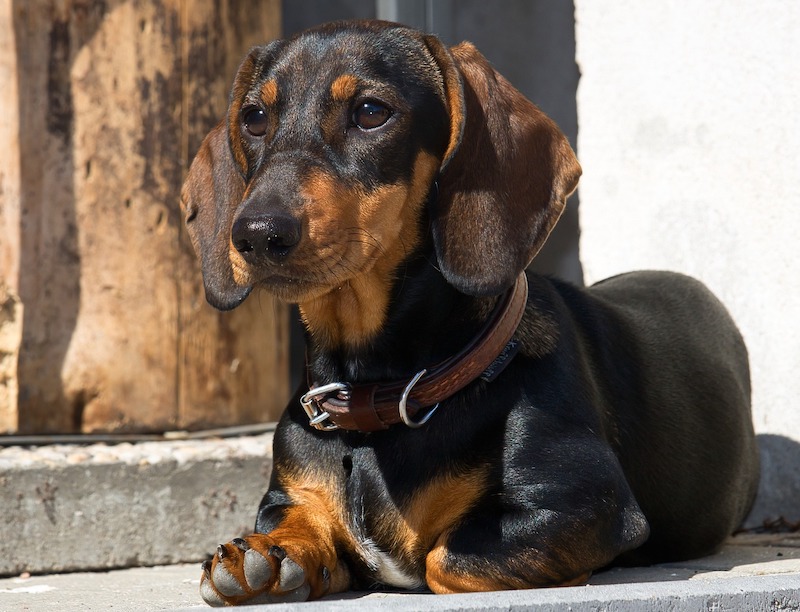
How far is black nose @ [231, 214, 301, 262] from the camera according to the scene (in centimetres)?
300

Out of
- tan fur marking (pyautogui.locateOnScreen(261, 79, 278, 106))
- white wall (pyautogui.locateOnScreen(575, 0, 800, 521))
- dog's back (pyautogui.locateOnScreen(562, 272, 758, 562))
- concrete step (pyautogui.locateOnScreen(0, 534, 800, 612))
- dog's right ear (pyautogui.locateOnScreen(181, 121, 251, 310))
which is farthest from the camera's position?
white wall (pyautogui.locateOnScreen(575, 0, 800, 521))

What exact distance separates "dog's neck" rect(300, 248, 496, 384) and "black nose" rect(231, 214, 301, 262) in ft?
1.56

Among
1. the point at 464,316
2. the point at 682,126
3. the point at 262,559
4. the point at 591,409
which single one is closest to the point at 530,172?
the point at 464,316

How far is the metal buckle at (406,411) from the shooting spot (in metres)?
3.30

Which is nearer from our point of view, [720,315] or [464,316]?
[464,316]

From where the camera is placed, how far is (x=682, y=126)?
4.88 m

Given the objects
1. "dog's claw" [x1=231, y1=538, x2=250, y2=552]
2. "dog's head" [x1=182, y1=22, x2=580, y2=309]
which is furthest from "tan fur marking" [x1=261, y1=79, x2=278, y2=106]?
"dog's claw" [x1=231, y1=538, x2=250, y2=552]

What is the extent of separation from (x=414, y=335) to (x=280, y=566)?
755mm

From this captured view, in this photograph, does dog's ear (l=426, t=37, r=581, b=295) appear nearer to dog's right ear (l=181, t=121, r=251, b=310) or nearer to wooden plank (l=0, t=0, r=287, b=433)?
dog's right ear (l=181, t=121, r=251, b=310)

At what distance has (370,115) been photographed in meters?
3.37

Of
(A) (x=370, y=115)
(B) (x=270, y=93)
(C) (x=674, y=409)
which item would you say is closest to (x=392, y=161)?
(A) (x=370, y=115)

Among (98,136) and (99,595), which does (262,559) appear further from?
(98,136)

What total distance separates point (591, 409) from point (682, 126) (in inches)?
71.3

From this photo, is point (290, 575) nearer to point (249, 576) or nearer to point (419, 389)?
point (249, 576)
